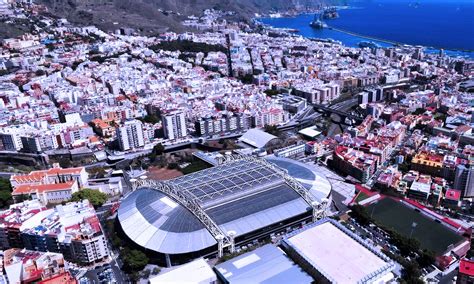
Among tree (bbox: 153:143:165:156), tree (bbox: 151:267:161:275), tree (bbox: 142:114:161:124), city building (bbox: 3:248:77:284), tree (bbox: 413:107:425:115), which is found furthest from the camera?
tree (bbox: 413:107:425:115)

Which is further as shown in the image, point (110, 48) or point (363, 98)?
point (110, 48)

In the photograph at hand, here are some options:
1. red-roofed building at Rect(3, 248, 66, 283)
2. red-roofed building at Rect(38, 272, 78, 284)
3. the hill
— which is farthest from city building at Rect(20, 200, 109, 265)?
the hill

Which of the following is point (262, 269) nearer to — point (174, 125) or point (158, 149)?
point (158, 149)

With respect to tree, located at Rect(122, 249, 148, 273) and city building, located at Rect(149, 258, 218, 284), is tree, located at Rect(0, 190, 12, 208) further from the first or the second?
city building, located at Rect(149, 258, 218, 284)

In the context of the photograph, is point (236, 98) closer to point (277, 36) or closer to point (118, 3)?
point (277, 36)

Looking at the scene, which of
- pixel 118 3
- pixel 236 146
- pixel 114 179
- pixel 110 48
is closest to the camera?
pixel 114 179

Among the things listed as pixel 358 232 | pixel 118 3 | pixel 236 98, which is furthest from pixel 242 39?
pixel 358 232
